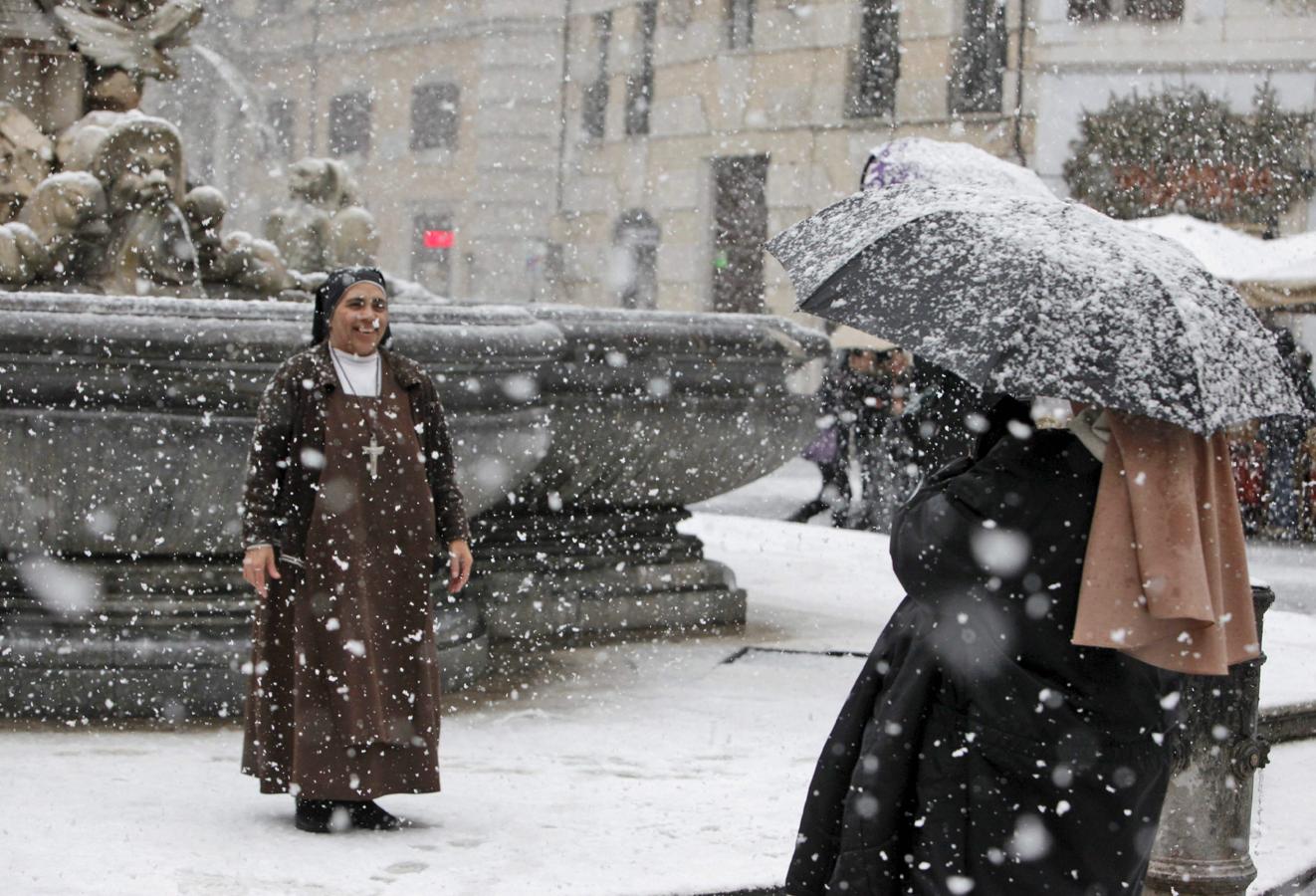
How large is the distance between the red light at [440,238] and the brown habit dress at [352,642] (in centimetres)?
2838

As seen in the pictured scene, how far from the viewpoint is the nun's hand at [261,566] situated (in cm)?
485

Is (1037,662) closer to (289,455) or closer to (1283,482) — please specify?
(289,455)

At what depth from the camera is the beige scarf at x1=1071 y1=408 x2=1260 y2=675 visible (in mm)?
3006

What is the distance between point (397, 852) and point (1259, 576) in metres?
9.10

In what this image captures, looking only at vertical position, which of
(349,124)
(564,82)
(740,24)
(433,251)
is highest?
(740,24)

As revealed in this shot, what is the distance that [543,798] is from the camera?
5402 mm

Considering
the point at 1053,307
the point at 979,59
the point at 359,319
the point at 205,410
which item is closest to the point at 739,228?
the point at 979,59

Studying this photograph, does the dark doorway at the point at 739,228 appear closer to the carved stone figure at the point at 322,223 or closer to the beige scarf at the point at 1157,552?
the carved stone figure at the point at 322,223

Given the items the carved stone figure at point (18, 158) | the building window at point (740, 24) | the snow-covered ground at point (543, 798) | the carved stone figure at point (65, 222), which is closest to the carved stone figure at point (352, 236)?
the carved stone figure at point (18, 158)

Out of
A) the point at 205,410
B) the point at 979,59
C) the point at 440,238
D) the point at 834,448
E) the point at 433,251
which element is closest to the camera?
the point at 205,410

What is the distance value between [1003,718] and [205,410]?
143 inches

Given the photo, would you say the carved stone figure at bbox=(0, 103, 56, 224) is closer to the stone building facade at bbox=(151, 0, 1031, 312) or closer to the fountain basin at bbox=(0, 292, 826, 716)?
the fountain basin at bbox=(0, 292, 826, 716)

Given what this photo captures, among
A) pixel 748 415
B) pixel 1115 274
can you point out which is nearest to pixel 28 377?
pixel 748 415

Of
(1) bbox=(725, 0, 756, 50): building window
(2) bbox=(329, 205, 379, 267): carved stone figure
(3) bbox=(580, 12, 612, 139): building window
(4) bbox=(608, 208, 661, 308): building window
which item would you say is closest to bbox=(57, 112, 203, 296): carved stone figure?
(2) bbox=(329, 205, 379, 267): carved stone figure
